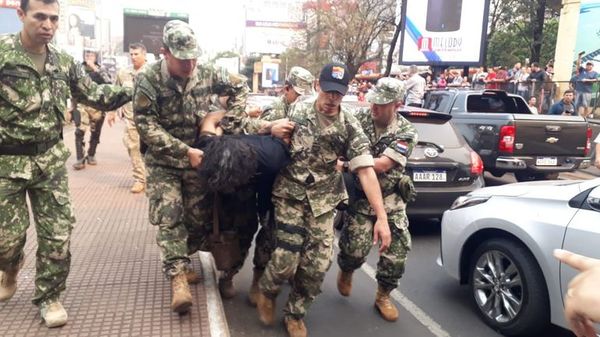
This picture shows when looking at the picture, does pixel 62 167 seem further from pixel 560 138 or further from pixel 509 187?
pixel 560 138

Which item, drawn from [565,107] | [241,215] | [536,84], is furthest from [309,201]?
[536,84]

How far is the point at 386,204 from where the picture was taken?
3945 mm

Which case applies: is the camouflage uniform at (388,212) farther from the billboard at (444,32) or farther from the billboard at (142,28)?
the billboard at (444,32)

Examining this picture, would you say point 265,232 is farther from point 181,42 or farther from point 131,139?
point 131,139

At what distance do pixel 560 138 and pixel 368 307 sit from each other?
544cm

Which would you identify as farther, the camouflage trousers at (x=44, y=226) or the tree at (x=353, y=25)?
the tree at (x=353, y=25)

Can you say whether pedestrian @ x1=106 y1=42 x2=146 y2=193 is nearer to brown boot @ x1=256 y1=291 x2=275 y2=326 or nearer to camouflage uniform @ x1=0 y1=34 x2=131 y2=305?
camouflage uniform @ x1=0 y1=34 x2=131 y2=305

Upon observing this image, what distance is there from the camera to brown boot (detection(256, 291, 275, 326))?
361cm

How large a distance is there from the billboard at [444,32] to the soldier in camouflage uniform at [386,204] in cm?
1540

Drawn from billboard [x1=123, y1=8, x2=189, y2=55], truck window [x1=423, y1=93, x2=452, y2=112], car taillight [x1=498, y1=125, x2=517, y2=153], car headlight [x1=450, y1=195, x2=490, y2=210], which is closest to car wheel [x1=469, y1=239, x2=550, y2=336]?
car headlight [x1=450, y1=195, x2=490, y2=210]

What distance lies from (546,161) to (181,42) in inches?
260

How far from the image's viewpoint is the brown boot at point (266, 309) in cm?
361

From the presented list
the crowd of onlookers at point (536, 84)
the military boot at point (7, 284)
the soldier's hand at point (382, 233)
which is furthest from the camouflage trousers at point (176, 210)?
the crowd of onlookers at point (536, 84)

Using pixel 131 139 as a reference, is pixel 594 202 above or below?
above
